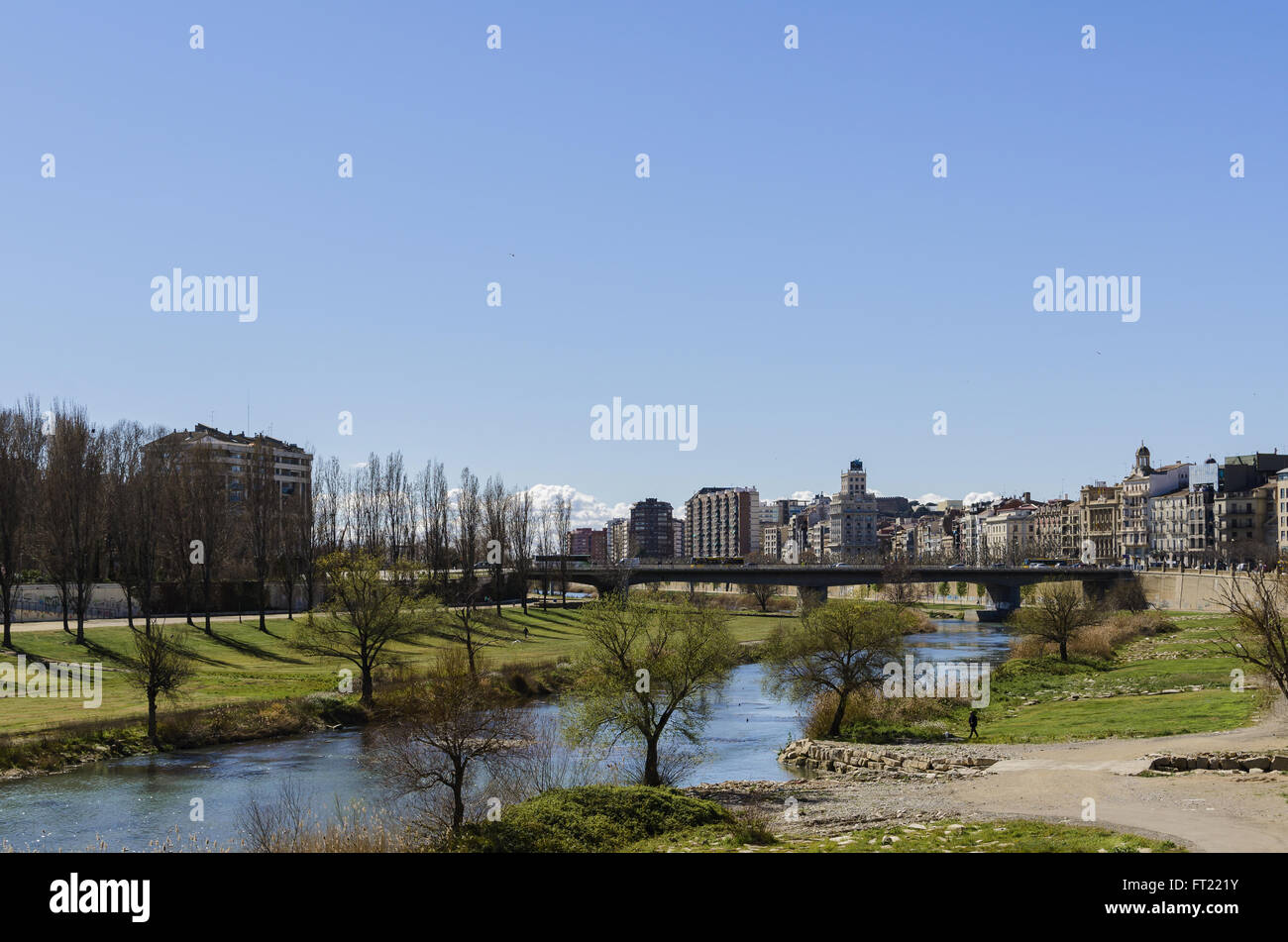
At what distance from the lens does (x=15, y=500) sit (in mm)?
83750

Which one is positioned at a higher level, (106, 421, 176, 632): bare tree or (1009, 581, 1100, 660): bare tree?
(106, 421, 176, 632): bare tree

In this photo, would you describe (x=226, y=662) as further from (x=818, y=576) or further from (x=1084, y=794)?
(x=818, y=576)

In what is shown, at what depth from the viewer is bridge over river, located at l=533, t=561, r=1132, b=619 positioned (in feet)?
467

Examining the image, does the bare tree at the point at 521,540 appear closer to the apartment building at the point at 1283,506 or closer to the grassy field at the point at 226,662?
the grassy field at the point at 226,662

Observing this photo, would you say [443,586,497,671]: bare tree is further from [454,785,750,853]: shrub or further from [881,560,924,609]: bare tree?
[881,560,924,609]: bare tree

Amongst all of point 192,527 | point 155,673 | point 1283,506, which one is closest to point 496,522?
point 192,527

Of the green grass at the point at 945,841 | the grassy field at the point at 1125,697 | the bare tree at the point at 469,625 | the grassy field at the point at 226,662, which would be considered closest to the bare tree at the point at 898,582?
the grassy field at the point at 1125,697

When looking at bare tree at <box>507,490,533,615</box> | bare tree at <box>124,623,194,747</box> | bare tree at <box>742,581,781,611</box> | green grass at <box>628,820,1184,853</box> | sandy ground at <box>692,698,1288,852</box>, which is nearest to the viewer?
green grass at <box>628,820,1184,853</box>

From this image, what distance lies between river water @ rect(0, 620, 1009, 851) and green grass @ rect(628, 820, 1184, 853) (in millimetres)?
15510

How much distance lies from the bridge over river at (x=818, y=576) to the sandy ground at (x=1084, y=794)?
88036 millimetres

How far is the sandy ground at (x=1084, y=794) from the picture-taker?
29156 millimetres

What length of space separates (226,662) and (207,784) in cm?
3563

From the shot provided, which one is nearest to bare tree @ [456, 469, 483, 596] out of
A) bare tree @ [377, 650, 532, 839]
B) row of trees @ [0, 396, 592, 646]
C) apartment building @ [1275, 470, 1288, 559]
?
row of trees @ [0, 396, 592, 646]
